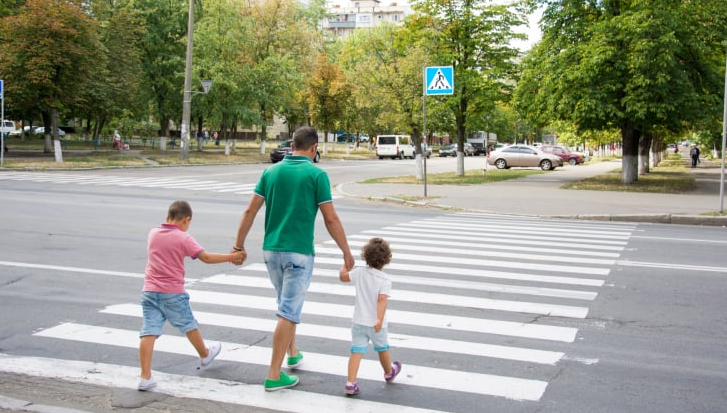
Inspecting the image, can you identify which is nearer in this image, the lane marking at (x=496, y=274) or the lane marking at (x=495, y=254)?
the lane marking at (x=496, y=274)

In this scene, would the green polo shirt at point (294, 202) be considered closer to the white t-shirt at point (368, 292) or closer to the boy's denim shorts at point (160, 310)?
the white t-shirt at point (368, 292)

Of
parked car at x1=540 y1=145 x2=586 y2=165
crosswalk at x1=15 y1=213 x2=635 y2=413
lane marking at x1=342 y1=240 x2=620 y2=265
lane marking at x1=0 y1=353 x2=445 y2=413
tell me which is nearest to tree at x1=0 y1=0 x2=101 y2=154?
lane marking at x1=342 y1=240 x2=620 y2=265

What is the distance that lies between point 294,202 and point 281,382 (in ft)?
4.28

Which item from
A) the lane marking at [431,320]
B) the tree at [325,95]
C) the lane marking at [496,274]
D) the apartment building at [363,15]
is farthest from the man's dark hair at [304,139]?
the apartment building at [363,15]

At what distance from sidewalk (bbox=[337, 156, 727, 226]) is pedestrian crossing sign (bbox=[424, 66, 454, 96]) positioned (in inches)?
129

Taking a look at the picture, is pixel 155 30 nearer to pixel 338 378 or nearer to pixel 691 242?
pixel 691 242

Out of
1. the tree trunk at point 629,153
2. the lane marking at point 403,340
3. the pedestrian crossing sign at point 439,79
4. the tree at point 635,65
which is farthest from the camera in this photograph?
the tree trunk at point 629,153

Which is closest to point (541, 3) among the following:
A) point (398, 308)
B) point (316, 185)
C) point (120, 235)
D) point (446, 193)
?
point (446, 193)

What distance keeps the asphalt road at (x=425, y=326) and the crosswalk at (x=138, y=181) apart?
10.8 metres

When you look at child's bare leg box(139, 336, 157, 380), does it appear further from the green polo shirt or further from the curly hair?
the curly hair

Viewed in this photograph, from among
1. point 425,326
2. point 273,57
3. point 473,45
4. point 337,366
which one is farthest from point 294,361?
point 273,57

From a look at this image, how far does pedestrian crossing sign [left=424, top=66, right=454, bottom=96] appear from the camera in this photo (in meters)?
19.0

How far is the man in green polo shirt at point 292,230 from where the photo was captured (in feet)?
15.4

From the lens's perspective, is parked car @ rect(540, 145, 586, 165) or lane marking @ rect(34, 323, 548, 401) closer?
lane marking @ rect(34, 323, 548, 401)
